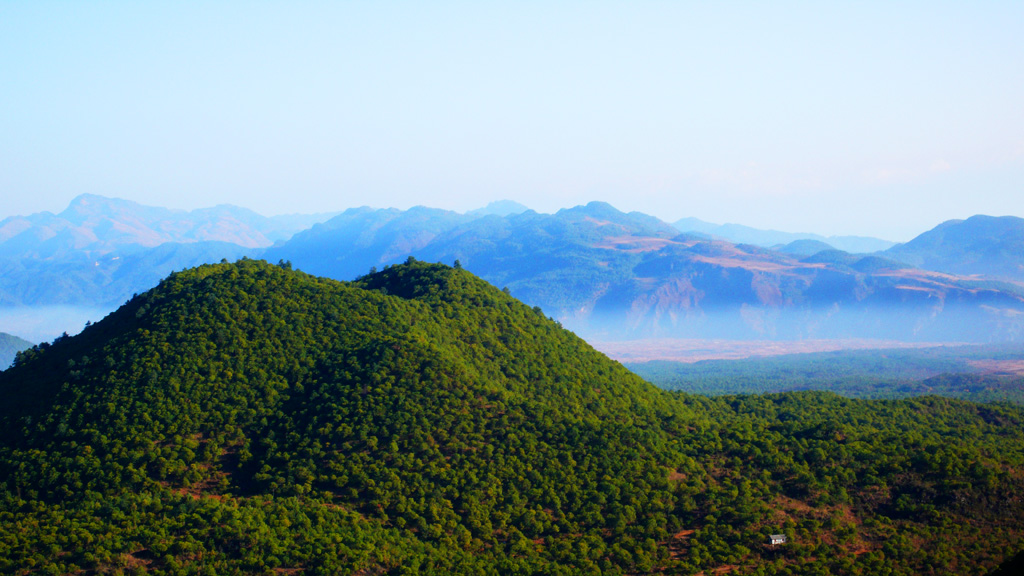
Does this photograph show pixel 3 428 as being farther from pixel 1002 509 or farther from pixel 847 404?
pixel 847 404

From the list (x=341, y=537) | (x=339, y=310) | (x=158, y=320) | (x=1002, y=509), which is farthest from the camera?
(x=339, y=310)

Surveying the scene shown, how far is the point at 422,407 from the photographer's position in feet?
263

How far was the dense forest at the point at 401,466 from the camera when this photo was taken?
206ft

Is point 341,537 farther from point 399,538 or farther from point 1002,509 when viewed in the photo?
point 1002,509

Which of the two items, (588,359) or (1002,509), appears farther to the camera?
(588,359)

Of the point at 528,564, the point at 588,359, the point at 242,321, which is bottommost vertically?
the point at 528,564

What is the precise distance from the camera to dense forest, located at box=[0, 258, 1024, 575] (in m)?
62.8

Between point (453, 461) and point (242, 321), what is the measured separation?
30490 millimetres

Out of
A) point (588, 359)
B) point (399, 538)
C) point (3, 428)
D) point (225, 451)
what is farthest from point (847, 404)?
point (3, 428)

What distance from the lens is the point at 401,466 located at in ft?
241

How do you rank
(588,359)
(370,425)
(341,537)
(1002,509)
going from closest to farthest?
(341,537), (1002,509), (370,425), (588,359)

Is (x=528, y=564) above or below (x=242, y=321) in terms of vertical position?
below

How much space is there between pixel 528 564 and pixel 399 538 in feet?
34.9

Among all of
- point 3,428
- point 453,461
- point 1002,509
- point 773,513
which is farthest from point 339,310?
point 1002,509
